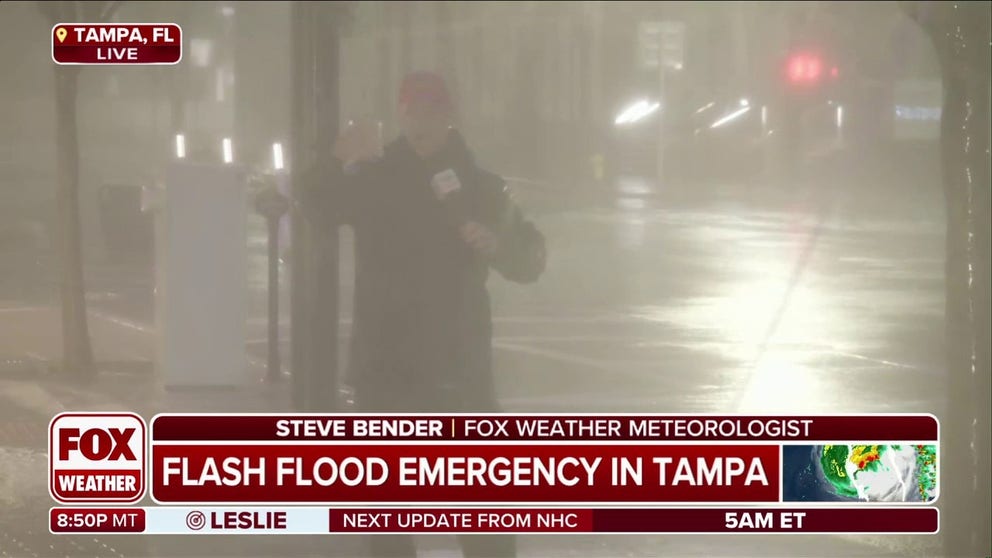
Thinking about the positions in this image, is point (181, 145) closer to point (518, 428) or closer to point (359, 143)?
point (359, 143)

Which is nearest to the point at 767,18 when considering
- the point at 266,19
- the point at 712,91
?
the point at 712,91

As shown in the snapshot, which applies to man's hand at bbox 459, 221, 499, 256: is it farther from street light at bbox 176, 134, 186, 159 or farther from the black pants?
street light at bbox 176, 134, 186, 159

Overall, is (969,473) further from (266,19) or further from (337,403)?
(266,19)

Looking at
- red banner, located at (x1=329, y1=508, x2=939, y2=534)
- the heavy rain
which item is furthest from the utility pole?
red banner, located at (x1=329, y1=508, x2=939, y2=534)

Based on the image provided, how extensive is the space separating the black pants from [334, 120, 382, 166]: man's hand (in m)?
0.37

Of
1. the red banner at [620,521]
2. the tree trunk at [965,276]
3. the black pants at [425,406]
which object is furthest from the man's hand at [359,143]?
the tree trunk at [965,276]

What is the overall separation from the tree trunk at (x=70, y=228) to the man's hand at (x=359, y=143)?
0.41 metres

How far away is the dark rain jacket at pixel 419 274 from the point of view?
1.91 meters

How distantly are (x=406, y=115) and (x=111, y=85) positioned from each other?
0.47 meters

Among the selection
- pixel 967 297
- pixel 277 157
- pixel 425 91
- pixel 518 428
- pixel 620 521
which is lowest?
pixel 620 521

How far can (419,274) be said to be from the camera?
1.93 m

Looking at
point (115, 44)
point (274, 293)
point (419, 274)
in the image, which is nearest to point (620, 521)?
point (419, 274)

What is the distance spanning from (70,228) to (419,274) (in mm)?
561

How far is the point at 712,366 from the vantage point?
1.93m
